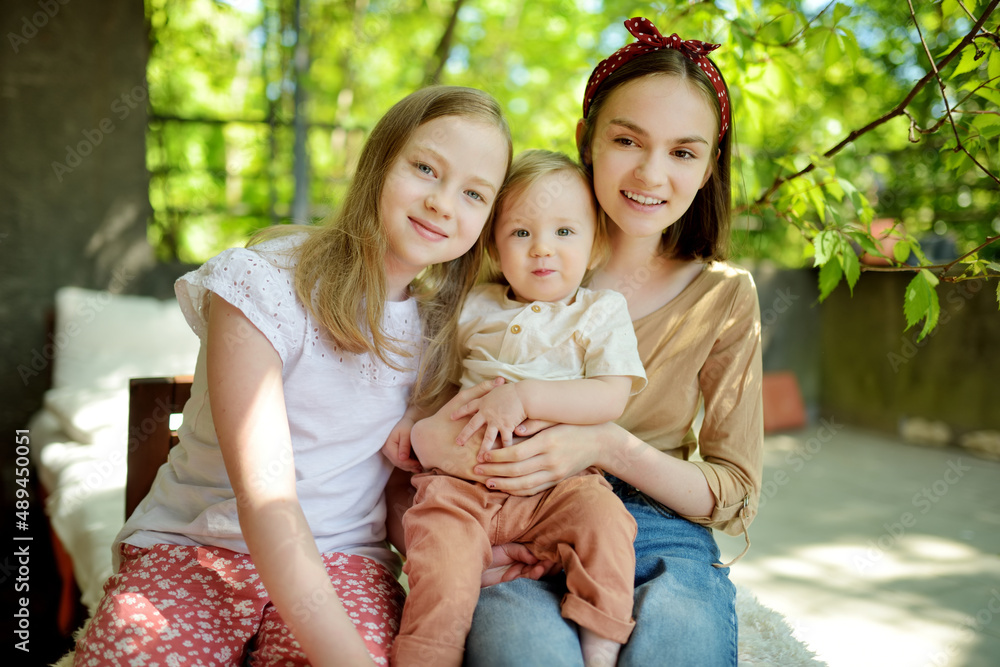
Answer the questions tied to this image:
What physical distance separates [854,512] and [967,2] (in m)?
2.65

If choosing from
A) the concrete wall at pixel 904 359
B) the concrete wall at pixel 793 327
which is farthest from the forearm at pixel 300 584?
the concrete wall at pixel 793 327

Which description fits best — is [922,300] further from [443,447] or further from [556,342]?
[443,447]

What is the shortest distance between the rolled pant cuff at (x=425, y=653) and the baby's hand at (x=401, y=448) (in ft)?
1.37

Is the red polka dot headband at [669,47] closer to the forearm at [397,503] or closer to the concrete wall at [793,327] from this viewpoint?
the forearm at [397,503]

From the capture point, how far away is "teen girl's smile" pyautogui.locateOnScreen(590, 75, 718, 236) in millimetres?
1576

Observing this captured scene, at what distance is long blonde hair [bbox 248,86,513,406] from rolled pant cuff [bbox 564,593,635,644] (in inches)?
22.6

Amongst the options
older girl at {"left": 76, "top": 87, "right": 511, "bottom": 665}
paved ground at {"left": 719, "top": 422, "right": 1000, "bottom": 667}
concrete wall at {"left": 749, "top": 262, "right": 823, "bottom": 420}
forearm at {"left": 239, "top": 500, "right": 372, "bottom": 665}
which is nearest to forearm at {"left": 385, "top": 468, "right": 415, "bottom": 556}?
older girl at {"left": 76, "top": 87, "right": 511, "bottom": 665}

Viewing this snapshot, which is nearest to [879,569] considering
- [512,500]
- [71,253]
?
[512,500]

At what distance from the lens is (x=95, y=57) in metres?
3.52

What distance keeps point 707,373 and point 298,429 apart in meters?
0.94

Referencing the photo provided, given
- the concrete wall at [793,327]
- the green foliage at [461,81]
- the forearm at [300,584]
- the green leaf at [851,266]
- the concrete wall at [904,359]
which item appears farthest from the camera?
the concrete wall at [793,327]

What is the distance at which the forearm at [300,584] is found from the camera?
45.4 inches

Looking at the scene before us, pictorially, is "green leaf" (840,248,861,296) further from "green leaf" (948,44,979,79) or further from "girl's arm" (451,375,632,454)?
"girl's arm" (451,375,632,454)

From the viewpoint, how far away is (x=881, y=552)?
11.0 ft
